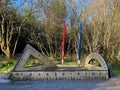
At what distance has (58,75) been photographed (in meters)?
9.45

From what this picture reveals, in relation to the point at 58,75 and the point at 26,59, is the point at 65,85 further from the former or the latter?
the point at 26,59

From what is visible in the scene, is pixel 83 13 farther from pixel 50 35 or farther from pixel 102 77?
pixel 102 77

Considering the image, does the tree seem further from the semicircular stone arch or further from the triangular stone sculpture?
the semicircular stone arch

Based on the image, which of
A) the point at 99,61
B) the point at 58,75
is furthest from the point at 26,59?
the point at 99,61

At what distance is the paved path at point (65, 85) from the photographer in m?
7.93

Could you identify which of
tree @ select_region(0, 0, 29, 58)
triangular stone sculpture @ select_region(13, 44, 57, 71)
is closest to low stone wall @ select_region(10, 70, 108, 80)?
triangular stone sculpture @ select_region(13, 44, 57, 71)

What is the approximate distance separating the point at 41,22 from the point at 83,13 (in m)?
2.81

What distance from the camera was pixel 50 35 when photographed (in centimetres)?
1742

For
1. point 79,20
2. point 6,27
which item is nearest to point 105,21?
point 79,20

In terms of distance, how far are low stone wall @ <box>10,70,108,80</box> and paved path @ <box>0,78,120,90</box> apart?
36cm

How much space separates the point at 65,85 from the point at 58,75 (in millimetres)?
1135

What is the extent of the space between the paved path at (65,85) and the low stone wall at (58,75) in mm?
362

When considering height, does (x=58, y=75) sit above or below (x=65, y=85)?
above

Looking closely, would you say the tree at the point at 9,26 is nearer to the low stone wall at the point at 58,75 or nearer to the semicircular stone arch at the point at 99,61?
the semicircular stone arch at the point at 99,61
